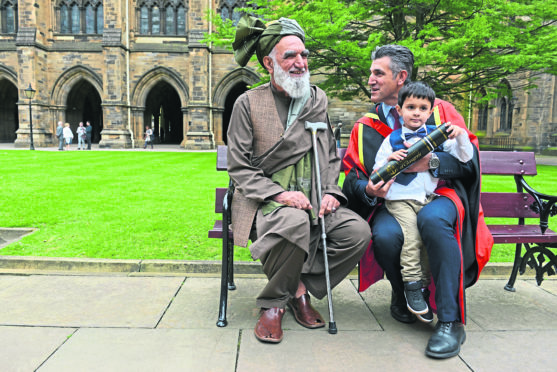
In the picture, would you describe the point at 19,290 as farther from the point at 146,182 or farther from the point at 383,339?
the point at 146,182

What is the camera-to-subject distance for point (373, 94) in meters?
3.12

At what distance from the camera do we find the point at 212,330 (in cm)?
273

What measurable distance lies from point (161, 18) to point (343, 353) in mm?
28782

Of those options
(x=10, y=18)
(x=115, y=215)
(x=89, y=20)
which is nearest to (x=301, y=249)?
(x=115, y=215)

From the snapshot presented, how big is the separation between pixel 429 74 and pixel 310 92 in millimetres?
11670

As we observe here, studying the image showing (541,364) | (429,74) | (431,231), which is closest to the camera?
(541,364)

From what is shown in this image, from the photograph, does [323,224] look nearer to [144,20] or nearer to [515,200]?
[515,200]

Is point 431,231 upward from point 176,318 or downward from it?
upward

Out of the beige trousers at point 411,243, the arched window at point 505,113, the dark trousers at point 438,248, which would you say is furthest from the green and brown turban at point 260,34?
the arched window at point 505,113

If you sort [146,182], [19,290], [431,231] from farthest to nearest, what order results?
1. [146,182]
2. [19,290]
3. [431,231]

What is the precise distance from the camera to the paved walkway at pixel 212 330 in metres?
2.32

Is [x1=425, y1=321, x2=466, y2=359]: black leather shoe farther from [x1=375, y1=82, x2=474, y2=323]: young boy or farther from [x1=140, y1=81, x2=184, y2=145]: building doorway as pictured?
[x1=140, y1=81, x2=184, y2=145]: building doorway

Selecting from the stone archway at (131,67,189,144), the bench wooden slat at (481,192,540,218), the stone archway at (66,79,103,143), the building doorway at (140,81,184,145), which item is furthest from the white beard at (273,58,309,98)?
the building doorway at (140,81,184,145)

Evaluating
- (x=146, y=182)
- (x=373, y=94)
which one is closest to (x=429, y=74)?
(x=146, y=182)
